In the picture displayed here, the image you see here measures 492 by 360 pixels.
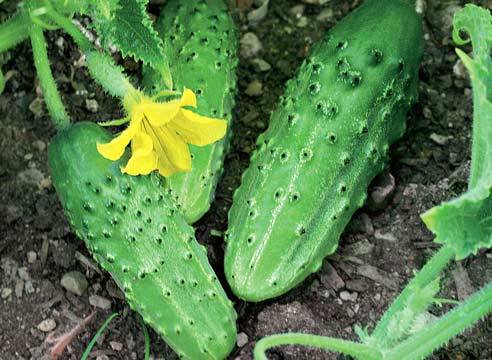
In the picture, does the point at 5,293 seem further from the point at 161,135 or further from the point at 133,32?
the point at 133,32

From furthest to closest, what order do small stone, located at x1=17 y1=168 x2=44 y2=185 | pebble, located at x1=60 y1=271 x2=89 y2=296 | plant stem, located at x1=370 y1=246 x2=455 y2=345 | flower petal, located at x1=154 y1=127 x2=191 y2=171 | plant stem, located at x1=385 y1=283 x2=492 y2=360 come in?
1. small stone, located at x1=17 y1=168 x2=44 y2=185
2. pebble, located at x1=60 y1=271 x2=89 y2=296
3. flower petal, located at x1=154 y1=127 x2=191 y2=171
4. plant stem, located at x1=370 y1=246 x2=455 y2=345
5. plant stem, located at x1=385 y1=283 x2=492 y2=360

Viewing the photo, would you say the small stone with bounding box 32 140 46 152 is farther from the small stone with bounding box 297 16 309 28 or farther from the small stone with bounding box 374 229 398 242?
the small stone with bounding box 374 229 398 242

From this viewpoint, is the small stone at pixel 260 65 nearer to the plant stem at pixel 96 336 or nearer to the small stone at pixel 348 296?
the small stone at pixel 348 296

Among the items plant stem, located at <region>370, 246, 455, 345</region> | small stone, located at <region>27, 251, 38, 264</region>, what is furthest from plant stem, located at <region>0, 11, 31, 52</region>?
plant stem, located at <region>370, 246, 455, 345</region>

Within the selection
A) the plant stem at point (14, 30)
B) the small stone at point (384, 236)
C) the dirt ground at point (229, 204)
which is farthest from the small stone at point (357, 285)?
the plant stem at point (14, 30)

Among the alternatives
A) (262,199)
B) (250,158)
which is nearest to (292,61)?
(250,158)

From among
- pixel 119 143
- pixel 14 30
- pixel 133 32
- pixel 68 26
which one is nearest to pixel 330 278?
pixel 119 143
